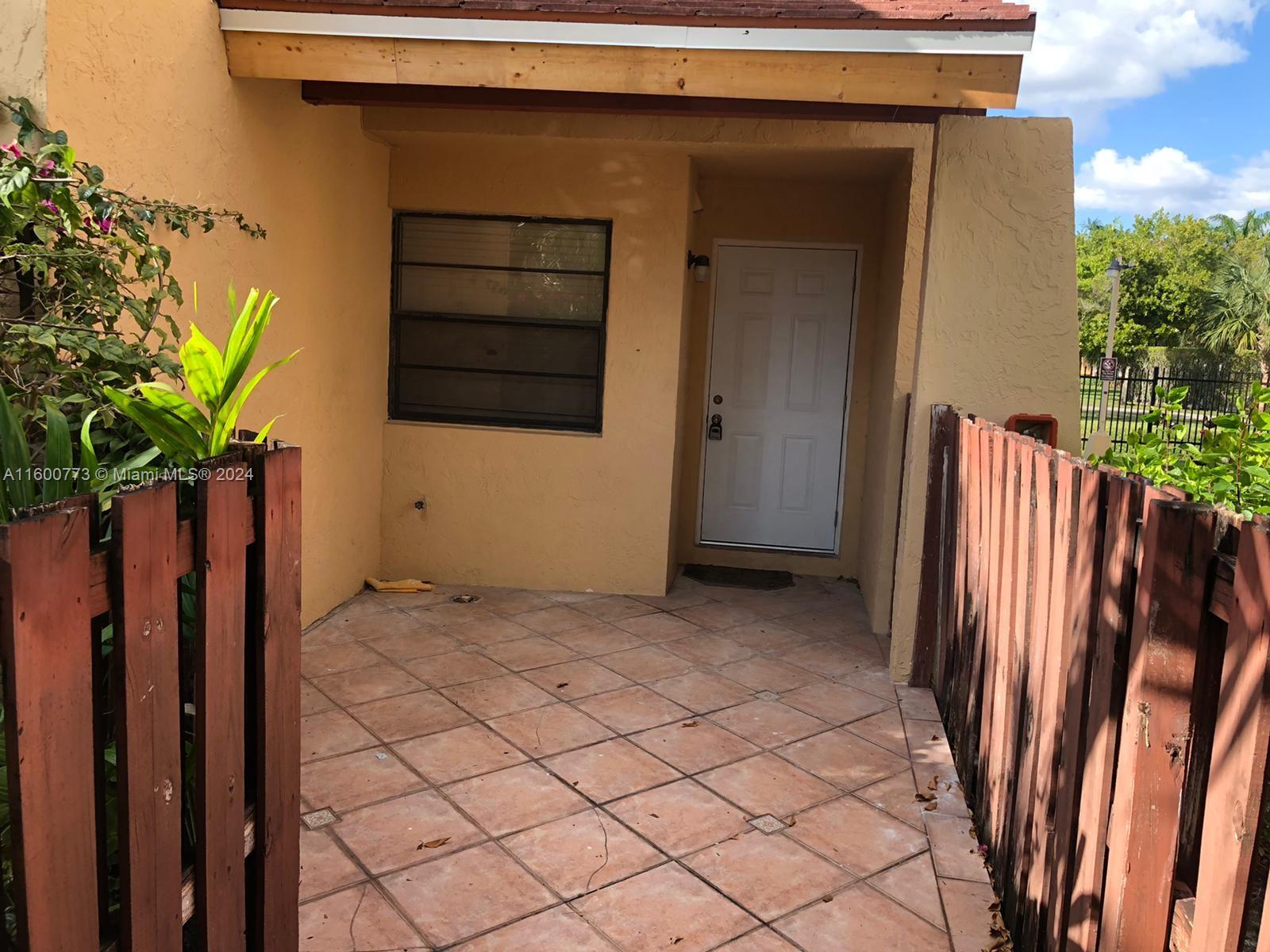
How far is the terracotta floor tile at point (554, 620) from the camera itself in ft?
17.2

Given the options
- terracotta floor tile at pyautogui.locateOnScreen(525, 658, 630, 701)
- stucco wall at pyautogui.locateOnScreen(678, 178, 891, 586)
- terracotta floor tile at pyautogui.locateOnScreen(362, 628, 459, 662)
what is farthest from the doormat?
terracotta floor tile at pyautogui.locateOnScreen(362, 628, 459, 662)

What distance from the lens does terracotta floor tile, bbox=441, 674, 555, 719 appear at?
404 centimetres

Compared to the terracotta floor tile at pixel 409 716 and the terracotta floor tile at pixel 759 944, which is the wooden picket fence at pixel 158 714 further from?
the terracotta floor tile at pixel 409 716

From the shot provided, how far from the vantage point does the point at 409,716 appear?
3.93m

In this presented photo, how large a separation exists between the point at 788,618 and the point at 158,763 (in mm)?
4555

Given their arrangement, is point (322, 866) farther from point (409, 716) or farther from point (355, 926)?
point (409, 716)

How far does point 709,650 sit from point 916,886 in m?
2.26

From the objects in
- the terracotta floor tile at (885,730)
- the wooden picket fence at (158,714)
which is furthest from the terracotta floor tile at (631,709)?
the wooden picket fence at (158,714)

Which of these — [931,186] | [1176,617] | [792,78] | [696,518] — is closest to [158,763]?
[1176,617]

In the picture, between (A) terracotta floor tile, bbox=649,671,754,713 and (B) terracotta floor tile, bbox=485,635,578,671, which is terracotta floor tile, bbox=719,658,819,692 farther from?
(B) terracotta floor tile, bbox=485,635,578,671

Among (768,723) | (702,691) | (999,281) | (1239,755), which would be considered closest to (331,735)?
(702,691)

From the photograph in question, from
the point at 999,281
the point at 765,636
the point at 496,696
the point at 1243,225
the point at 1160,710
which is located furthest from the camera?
the point at 1243,225

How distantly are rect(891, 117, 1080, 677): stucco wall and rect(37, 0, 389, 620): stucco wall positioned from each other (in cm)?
311

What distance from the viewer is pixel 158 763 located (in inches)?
56.9
